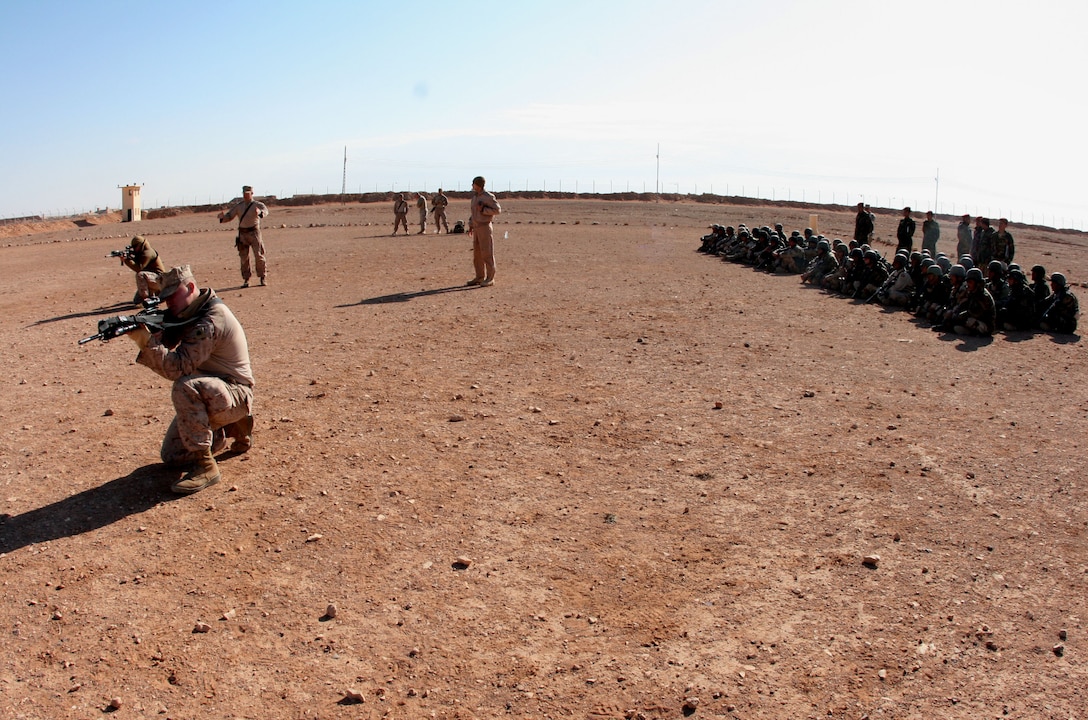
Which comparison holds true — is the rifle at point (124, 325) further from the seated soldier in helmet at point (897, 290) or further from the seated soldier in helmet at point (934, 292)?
the seated soldier in helmet at point (897, 290)

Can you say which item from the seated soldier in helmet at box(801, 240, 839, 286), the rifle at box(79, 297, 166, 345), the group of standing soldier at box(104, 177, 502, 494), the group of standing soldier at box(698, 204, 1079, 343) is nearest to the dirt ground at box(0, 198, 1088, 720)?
the group of standing soldier at box(104, 177, 502, 494)

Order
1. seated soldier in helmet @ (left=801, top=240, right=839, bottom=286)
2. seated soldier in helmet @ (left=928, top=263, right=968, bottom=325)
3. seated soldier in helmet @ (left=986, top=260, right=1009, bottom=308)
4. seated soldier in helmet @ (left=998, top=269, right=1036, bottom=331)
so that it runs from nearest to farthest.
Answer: seated soldier in helmet @ (left=928, top=263, right=968, bottom=325)
seated soldier in helmet @ (left=998, top=269, right=1036, bottom=331)
seated soldier in helmet @ (left=986, top=260, right=1009, bottom=308)
seated soldier in helmet @ (left=801, top=240, right=839, bottom=286)

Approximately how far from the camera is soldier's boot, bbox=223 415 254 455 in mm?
6934

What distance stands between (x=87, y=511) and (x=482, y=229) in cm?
1072

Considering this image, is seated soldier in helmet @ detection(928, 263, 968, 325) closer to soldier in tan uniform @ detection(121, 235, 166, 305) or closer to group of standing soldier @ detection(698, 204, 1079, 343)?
group of standing soldier @ detection(698, 204, 1079, 343)

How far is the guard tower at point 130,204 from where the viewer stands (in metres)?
45.9

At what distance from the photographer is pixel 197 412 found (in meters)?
6.26

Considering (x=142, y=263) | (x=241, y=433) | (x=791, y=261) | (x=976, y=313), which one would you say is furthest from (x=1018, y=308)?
(x=142, y=263)

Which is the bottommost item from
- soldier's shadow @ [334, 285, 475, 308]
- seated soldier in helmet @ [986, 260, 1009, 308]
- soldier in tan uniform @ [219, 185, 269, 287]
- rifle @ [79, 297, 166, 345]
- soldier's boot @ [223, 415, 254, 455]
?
soldier's boot @ [223, 415, 254, 455]

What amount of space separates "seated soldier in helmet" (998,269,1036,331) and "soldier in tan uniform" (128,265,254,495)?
11295mm

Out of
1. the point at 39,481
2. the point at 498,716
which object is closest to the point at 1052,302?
the point at 498,716

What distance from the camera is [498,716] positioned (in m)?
3.90

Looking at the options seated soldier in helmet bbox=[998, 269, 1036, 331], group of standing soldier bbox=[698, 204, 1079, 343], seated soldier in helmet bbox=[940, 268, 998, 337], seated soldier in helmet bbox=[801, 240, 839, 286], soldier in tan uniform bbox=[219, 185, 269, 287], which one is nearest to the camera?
seated soldier in helmet bbox=[940, 268, 998, 337]

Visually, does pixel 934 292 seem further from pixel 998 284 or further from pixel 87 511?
pixel 87 511
